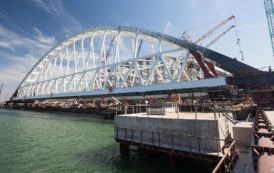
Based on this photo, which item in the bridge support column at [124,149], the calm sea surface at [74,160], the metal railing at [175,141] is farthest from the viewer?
the bridge support column at [124,149]

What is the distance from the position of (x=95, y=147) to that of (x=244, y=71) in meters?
34.6

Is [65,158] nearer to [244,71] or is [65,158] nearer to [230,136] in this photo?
[230,136]

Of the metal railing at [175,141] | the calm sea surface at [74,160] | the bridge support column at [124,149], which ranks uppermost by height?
the metal railing at [175,141]

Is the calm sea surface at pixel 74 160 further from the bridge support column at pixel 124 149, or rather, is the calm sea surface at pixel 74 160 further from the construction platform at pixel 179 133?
the construction platform at pixel 179 133

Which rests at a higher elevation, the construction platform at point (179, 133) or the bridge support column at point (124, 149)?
the construction platform at point (179, 133)

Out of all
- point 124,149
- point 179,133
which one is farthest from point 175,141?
point 124,149

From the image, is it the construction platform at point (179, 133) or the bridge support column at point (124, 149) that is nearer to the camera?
the construction platform at point (179, 133)

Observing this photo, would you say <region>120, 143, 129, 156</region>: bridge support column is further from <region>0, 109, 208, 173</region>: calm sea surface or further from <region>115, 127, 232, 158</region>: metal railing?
<region>115, 127, 232, 158</region>: metal railing

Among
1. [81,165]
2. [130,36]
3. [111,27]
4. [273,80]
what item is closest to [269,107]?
[273,80]

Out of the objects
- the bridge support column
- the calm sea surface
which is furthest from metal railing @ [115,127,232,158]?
the calm sea surface

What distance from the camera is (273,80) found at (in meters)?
36.9

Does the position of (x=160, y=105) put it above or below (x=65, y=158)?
above

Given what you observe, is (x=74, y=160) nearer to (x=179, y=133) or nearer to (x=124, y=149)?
(x=124, y=149)

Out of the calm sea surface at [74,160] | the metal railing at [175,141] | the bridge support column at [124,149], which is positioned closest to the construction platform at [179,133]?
the metal railing at [175,141]
